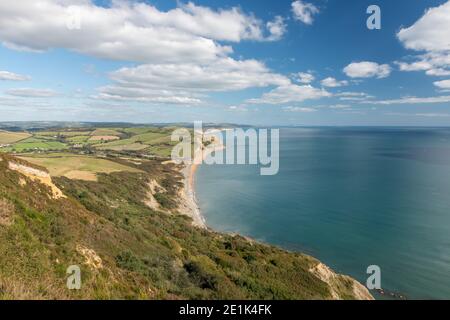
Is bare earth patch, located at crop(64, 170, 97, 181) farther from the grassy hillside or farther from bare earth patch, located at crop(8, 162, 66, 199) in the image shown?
bare earth patch, located at crop(8, 162, 66, 199)

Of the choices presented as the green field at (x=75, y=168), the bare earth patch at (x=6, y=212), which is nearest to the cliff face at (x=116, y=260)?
the bare earth patch at (x=6, y=212)

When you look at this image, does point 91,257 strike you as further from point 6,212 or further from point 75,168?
point 75,168

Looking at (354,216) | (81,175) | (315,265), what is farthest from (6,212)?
(354,216)

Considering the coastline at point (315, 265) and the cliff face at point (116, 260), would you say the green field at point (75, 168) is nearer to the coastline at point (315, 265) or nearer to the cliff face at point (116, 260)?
the coastline at point (315, 265)

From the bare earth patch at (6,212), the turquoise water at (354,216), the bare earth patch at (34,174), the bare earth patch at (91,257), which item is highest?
the bare earth patch at (34,174)

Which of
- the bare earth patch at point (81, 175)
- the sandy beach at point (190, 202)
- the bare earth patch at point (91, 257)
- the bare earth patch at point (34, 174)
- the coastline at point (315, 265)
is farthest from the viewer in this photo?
the bare earth patch at point (81, 175)
